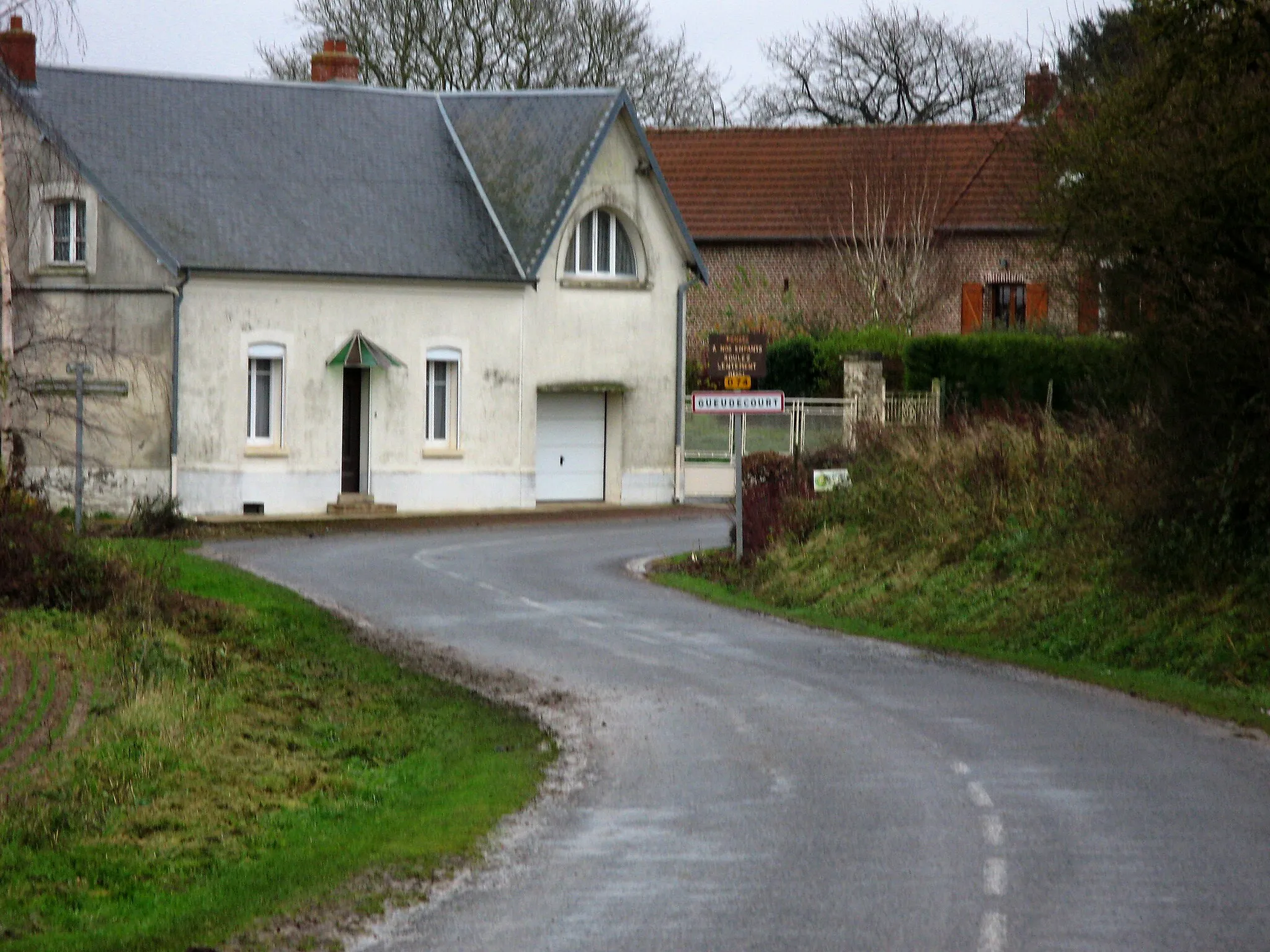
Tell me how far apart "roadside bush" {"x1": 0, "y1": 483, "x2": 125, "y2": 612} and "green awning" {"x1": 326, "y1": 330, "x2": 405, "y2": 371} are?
1573cm

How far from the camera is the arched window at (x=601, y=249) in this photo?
39188mm

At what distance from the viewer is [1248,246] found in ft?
53.9

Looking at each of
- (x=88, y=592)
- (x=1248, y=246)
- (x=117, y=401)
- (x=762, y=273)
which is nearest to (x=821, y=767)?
(x=1248, y=246)

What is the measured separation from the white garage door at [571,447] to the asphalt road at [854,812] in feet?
62.6

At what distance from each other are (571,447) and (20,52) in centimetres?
1353

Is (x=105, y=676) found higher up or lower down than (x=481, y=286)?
lower down

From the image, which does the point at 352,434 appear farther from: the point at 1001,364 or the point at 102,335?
the point at 1001,364

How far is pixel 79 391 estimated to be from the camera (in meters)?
28.4

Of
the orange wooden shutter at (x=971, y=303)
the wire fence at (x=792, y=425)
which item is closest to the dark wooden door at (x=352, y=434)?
the wire fence at (x=792, y=425)

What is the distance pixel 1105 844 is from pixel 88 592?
12.8 meters

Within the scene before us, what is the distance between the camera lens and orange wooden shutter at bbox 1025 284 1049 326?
152ft

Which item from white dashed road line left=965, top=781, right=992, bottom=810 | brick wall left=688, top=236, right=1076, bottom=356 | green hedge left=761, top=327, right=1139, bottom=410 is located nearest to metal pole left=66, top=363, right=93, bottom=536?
green hedge left=761, top=327, right=1139, bottom=410

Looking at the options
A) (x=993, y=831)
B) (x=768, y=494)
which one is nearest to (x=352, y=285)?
(x=768, y=494)

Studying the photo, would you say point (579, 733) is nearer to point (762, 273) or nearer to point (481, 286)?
point (481, 286)
